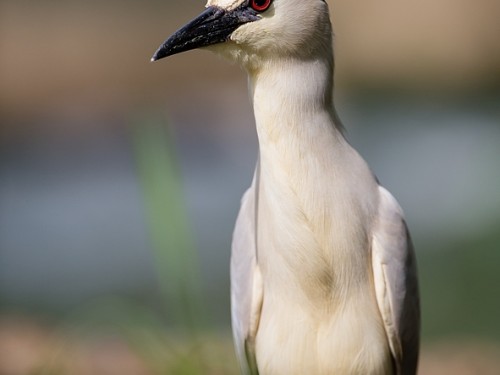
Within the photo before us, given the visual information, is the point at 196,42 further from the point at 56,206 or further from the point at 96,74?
the point at 96,74

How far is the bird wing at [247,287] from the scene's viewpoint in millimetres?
3000

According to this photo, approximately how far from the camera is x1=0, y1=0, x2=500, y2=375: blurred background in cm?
482

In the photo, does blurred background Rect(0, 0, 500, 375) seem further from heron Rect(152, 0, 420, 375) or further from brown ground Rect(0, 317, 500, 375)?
heron Rect(152, 0, 420, 375)

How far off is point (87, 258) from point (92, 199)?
2.46ft

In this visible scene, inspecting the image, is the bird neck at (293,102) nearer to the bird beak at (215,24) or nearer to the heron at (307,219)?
the heron at (307,219)

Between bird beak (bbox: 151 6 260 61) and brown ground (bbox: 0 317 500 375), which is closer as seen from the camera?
bird beak (bbox: 151 6 260 61)

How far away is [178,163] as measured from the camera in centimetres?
381

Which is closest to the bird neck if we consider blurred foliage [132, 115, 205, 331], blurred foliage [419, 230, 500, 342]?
blurred foliage [132, 115, 205, 331]

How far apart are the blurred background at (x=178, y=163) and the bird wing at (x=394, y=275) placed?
62 centimetres

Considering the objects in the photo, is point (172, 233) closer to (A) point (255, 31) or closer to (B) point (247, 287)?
(A) point (255, 31)

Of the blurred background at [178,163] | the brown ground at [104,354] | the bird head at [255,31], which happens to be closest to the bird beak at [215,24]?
the bird head at [255,31]

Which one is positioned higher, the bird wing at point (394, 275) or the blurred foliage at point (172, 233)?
the blurred foliage at point (172, 233)

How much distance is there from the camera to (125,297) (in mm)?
6258

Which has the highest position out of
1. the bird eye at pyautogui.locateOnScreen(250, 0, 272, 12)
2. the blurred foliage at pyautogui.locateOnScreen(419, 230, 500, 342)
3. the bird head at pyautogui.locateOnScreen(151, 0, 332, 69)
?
the bird eye at pyautogui.locateOnScreen(250, 0, 272, 12)
